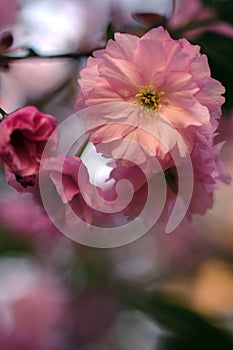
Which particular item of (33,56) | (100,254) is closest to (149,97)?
(33,56)

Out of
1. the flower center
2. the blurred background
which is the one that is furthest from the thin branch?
the flower center

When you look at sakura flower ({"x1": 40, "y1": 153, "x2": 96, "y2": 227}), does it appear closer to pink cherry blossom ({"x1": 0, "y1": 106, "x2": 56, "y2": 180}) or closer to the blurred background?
pink cherry blossom ({"x1": 0, "y1": 106, "x2": 56, "y2": 180})

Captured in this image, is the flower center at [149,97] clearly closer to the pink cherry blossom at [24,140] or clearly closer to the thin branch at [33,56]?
the pink cherry blossom at [24,140]

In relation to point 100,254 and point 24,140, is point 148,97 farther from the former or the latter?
point 100,254

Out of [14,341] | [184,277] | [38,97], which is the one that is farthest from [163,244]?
[38,97]

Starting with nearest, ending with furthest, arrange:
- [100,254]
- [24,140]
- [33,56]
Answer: [24,140] < [33,56] < [100,254]

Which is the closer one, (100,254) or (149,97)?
(149,97)

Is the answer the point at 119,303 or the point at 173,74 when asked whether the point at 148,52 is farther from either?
the point at 119,303
